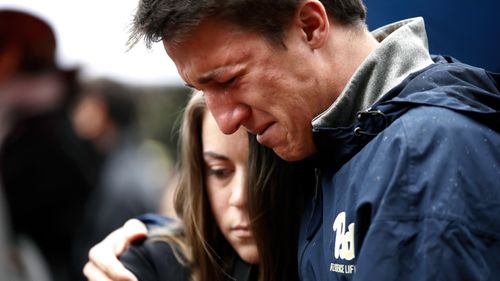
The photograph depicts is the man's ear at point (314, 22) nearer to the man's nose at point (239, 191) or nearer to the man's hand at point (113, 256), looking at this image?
the man's nose at point (239, 191)

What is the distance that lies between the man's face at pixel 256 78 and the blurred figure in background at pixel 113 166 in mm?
3105

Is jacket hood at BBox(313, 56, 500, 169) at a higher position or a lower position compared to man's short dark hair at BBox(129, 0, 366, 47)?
lower

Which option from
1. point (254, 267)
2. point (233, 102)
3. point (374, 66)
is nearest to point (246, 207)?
point (254, 267)

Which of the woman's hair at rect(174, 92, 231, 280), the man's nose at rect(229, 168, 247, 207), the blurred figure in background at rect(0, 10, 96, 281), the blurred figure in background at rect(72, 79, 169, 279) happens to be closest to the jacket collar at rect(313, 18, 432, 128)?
the man's nose at rect(229, 168, 247, 207)

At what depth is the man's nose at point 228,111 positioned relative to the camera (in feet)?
6.87

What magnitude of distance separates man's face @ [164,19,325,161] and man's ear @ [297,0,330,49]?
0.03m

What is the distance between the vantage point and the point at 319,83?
206cm

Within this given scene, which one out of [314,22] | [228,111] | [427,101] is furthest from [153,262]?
[427,101]

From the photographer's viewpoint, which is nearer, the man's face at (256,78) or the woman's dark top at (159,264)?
the man's face at (256,78)

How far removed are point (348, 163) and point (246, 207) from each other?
2.81ft

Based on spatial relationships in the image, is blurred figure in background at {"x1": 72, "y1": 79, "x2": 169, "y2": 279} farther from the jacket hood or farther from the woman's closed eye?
the jacket hood

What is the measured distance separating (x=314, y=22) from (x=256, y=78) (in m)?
0.19

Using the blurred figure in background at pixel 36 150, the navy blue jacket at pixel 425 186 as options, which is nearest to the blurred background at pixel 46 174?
the blurred figure in background at pixel 36 150

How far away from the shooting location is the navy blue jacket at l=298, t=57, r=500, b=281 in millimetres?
1593
